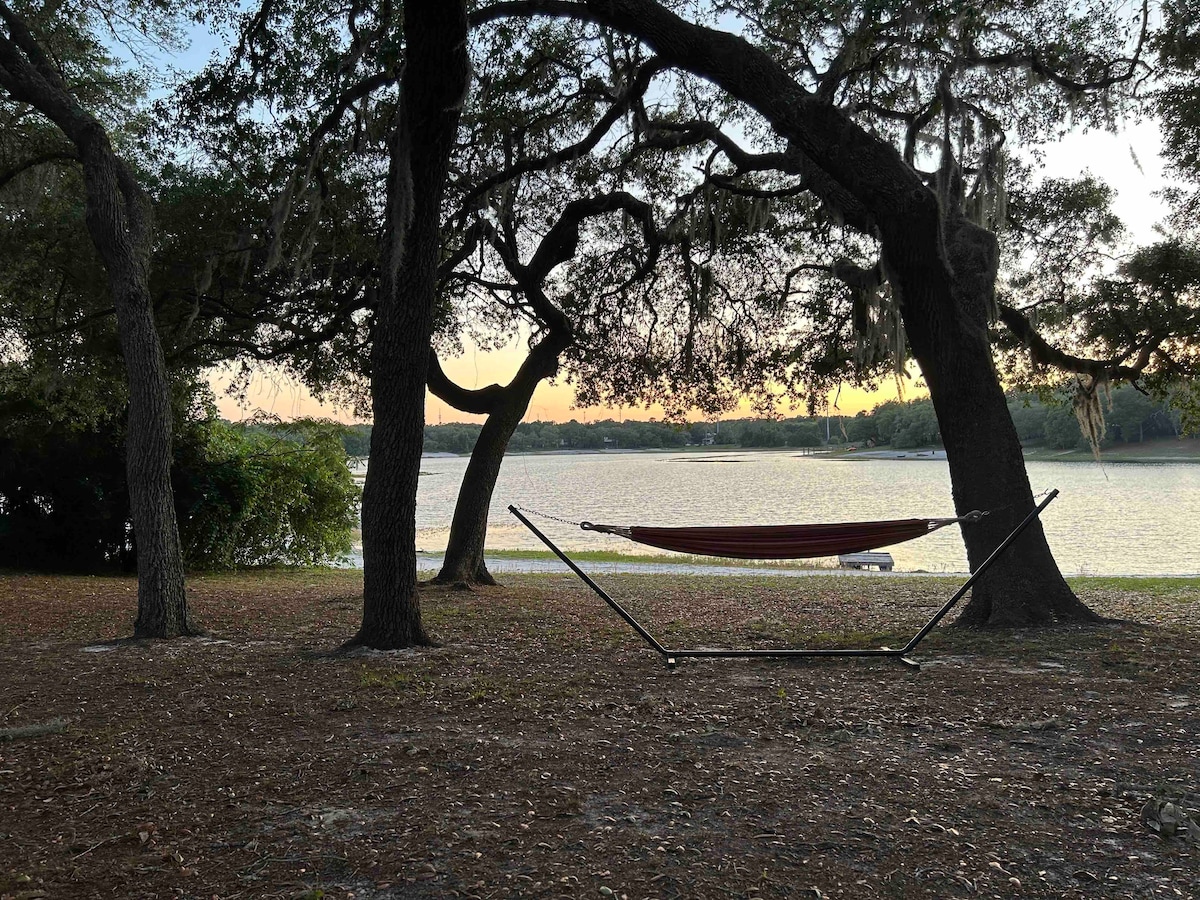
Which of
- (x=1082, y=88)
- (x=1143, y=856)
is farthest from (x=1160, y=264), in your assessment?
(x=1143, y=856)

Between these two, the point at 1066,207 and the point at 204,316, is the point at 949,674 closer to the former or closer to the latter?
the point at 1066,207

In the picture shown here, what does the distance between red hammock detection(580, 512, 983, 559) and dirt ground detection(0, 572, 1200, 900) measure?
25.6 inches

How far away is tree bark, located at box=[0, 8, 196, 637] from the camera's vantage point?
17.8 feet

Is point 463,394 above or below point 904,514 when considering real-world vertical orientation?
above

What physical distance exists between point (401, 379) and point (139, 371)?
181cm

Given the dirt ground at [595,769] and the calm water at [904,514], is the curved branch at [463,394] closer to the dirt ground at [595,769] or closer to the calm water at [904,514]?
the dirt ground at [595,769]

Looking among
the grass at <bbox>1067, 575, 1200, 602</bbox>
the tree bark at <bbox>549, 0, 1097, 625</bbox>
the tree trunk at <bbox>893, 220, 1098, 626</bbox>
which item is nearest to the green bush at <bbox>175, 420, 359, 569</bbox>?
the tree bark at <bbox>549, 0, 1097, 625</bbox>

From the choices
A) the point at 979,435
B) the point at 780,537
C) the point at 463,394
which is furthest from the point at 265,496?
the point at 979,435

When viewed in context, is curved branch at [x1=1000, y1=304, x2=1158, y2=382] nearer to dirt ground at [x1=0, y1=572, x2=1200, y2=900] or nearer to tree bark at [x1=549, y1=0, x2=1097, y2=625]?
tree bark at [x1=549, y1=0, x2=1097, y2=625]

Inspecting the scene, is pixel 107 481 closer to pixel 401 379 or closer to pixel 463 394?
pixel 463 394

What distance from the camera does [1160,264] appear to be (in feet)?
27.1

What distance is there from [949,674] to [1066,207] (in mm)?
6853

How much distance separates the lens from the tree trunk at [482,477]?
9219 mm

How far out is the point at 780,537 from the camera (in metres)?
4.82
